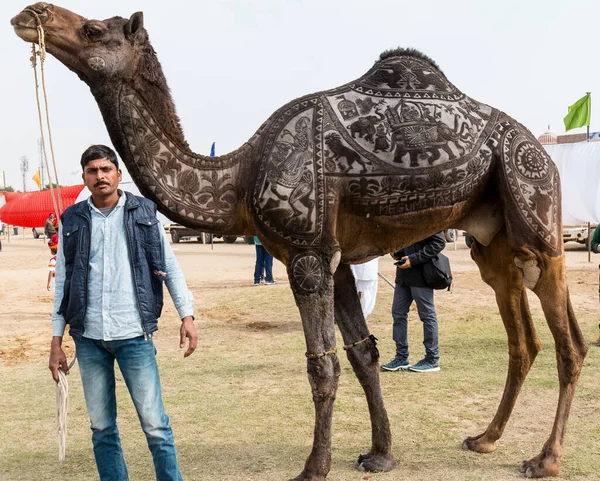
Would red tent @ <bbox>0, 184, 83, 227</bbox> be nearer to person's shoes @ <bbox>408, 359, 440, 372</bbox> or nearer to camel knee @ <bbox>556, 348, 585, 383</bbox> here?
person's shoes @ <bbox>408, 359, 440, 372</bbox>

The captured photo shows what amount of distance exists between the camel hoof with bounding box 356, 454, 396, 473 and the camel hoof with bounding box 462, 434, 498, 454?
0.66m

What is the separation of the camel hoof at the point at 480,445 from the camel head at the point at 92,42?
11.4 ft

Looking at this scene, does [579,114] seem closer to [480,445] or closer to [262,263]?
[262,263]

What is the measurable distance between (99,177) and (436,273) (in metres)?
4.50

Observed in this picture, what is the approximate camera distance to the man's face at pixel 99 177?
11.1 ft

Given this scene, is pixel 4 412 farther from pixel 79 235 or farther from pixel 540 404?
pixel 540 404

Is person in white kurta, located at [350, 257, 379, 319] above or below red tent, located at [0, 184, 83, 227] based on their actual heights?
below

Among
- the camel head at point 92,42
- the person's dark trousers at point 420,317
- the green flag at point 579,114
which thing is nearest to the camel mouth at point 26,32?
the camel head at point 92,42

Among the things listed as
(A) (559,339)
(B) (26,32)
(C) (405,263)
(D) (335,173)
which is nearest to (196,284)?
(C) (405,263)

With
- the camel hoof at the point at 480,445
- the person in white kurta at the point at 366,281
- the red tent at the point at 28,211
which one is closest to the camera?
the camel hoof at the point at 480,445

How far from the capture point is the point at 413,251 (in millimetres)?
7086

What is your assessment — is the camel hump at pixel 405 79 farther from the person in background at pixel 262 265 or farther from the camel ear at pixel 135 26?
the person in background at pixel 262 265

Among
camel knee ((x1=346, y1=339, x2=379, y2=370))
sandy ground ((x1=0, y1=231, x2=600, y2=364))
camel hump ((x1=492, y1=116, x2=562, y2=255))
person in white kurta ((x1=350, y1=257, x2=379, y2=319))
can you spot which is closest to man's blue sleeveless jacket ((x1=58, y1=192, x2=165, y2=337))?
camel knee ((x1=346, y1=339, x2=379, y2=370))

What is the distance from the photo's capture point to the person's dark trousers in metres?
7.03
